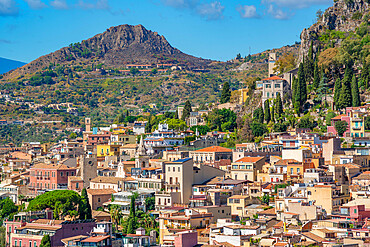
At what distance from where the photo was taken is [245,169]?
2638 inches

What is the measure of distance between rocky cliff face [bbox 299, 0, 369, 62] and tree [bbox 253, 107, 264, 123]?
15.5 meters

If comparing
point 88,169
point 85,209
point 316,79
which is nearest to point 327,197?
point 85,209

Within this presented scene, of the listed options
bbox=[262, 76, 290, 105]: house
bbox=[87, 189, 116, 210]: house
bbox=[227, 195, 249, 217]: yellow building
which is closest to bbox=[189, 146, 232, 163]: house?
bbox=[87, 189, 116, 210]: house

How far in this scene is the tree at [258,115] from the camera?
88.8 metres

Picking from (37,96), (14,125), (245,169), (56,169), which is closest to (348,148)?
(245,169)

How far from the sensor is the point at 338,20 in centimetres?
10638

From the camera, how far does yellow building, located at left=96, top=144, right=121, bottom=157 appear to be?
9094 cm

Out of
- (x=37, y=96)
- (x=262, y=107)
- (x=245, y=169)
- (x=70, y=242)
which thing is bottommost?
(x=70, y=242)

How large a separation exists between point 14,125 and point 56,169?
279 ft

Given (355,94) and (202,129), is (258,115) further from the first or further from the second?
(355,94)

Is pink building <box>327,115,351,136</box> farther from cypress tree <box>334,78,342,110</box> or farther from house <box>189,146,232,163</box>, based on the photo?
house <box>189,146,232,163</box>

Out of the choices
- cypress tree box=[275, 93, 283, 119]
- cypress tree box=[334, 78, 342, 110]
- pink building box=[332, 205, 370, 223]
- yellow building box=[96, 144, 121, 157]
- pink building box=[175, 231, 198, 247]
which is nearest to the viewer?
pink building box=[175, 231, 198, 247]

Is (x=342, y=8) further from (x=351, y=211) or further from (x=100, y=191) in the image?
(x=351, y=211)

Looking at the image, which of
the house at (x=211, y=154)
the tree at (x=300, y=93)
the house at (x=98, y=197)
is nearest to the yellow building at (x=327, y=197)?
the house at (x=98, y=197)
